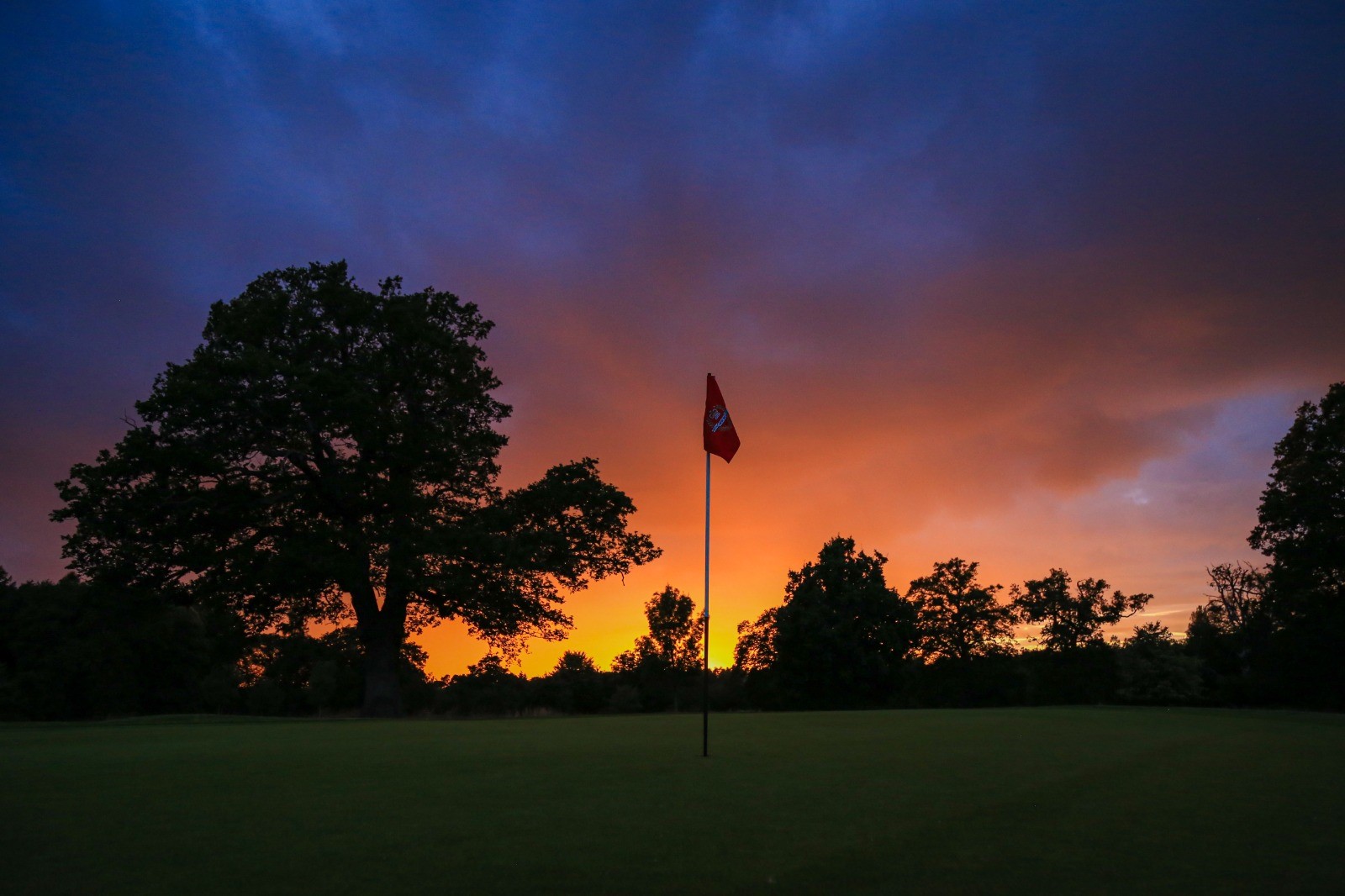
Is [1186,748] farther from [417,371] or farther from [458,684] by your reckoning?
[458,684]

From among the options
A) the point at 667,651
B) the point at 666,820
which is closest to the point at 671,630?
the point at 667,651

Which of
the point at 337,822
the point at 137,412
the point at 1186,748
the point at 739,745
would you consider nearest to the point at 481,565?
the point at 137,412

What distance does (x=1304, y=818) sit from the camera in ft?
24.3

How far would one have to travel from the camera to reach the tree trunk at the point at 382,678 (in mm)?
33219

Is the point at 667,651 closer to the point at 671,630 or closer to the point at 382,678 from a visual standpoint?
the point at 671,630

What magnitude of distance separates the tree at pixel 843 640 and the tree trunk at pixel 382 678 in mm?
32479

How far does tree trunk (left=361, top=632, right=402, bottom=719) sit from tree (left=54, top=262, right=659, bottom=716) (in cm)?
7

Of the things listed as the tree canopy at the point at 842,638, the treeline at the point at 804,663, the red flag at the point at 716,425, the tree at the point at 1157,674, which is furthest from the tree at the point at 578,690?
the red flag at the point at 716,425

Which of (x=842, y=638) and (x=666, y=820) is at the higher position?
(x=842, y=638)

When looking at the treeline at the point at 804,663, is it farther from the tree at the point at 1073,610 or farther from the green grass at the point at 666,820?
the green grass at the point at 666,820

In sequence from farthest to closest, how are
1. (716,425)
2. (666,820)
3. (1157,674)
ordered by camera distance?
(1157,674), (716,425), (666,820)

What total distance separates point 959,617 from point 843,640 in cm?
1621

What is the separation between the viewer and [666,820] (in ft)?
23.0

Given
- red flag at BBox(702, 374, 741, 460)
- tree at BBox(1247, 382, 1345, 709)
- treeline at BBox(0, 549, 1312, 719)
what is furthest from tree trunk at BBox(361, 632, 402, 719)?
tree at BBox(1247, 382, 1345, 709)
